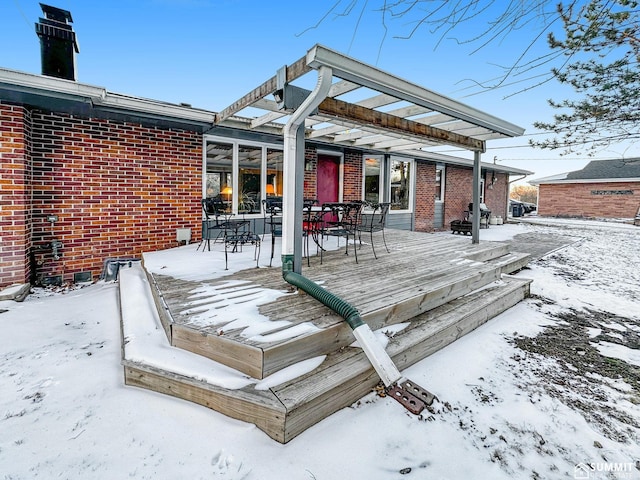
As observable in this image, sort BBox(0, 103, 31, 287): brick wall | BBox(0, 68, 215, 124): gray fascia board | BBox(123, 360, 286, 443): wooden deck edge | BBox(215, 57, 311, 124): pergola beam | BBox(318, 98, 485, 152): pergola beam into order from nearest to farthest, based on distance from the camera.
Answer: BBox(123, 360, 286, 443): wooden deck edge
BBox(215, 57, 311, 124): pergola beam
BBox(0, 68, 215, 124): gray fascia board
BBox(318, 98, 485, 152): pergola beam
BBox(0, 103, 31, 287): brick wall

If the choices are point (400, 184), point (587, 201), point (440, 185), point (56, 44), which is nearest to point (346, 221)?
point (56, 44)

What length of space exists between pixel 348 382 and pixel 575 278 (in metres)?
5.77

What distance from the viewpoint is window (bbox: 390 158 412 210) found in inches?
392

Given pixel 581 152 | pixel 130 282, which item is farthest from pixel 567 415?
pixel 130 282

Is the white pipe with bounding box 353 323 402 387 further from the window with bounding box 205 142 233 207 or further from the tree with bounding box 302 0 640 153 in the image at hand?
the window with bounding box 205 142 233 207

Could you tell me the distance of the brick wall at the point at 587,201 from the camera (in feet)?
60.2

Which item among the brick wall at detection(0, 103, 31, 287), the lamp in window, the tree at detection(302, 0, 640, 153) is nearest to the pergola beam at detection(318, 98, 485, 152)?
the tree at detection(302, 0, 640, 153)

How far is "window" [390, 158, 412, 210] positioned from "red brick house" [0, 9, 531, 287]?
2.89m

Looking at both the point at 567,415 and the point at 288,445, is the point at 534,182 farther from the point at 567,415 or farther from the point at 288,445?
the point at 288,445

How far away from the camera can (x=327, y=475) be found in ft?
5.25

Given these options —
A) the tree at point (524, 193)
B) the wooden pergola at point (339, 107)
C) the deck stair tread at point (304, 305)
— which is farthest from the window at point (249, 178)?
the tree at point (524, 193)

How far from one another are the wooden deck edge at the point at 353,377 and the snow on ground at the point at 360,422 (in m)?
0.07

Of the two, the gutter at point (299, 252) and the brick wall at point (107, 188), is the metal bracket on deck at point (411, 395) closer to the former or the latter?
the gutter at point (299, 252)

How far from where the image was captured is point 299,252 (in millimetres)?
3322
